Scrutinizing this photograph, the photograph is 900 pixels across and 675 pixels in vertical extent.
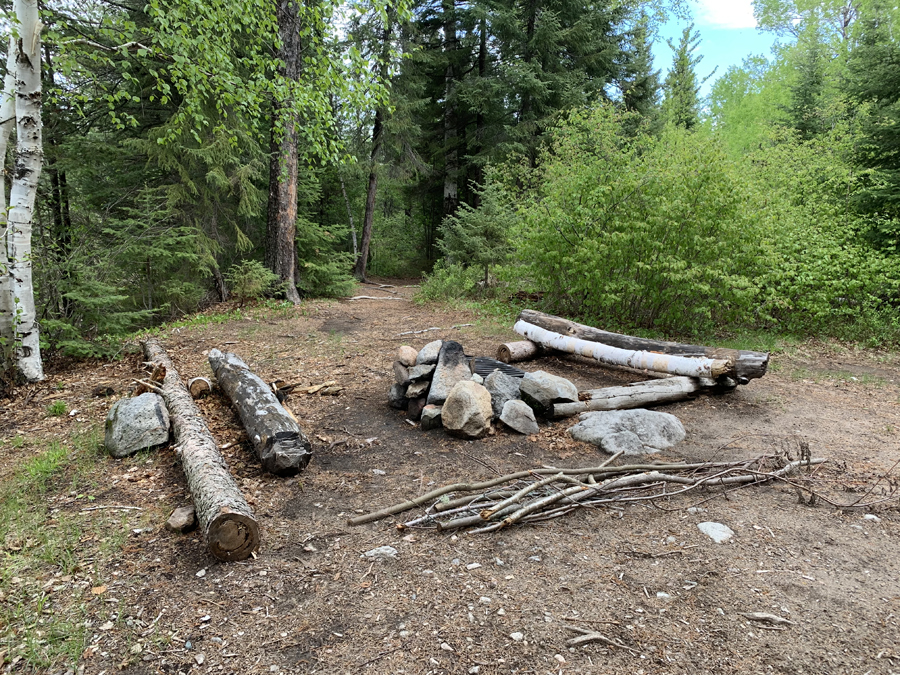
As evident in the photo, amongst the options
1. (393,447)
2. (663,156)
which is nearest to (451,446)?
(393,447)

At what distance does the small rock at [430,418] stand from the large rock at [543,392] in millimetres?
970

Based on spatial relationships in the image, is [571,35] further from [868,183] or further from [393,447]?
[393,447]

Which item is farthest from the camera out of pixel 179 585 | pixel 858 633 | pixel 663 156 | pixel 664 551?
pixel 663 156

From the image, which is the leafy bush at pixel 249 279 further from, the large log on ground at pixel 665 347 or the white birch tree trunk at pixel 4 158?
the large log on ground at pixel 665 347

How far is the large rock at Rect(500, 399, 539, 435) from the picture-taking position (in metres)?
4.87

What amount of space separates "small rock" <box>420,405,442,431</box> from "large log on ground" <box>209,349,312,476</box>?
1245 mm

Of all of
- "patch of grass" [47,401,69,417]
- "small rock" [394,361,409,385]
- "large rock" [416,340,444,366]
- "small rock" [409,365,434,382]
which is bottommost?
"patch of grass" [47,401,69,417]

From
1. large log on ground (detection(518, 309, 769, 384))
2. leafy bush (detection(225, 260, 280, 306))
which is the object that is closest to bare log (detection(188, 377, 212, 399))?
large log on ground (detection(518, 309, 769, 384))

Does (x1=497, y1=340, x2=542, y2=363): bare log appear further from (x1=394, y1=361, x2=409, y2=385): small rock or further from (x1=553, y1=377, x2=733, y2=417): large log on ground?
(x1=394, y1=361, x2=409, y2=385): small rock

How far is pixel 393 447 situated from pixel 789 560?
3.14 metres

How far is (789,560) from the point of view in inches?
112

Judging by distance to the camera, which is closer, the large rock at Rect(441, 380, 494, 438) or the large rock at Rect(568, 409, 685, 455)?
the large rock at Rect(568, 409, 685, 455)

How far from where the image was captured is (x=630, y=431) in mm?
4590

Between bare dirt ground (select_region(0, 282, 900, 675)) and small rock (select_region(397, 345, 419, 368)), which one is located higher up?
small rock (select_region(397, 345, 419, 368))
